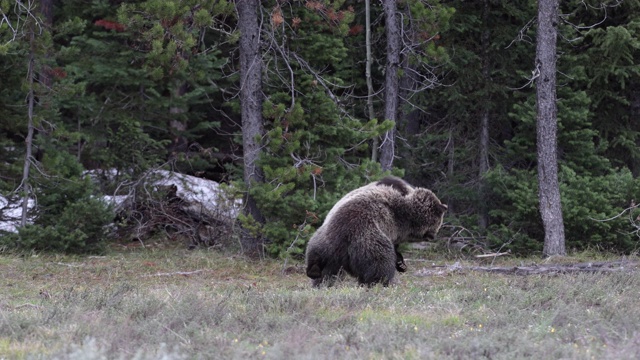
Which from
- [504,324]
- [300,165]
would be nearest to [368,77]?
[300,165]

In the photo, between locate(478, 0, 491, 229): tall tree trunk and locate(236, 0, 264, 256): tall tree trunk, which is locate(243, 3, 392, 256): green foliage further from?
locate(478, 0, 491, 229): tall tree trunk

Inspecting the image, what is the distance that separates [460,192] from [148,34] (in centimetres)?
959

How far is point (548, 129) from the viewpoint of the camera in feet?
61.4

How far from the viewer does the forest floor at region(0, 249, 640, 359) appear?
746cm

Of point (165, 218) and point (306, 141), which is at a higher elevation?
point (306, 141)

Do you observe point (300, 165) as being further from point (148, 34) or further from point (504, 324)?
point (504, 324)

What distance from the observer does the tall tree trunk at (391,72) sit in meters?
20.2

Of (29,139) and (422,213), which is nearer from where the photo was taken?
(422,213)

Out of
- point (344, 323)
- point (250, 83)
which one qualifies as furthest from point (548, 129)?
point (344, 323)

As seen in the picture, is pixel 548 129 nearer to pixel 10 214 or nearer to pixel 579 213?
pixel 579 213

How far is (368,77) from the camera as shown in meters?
21.1

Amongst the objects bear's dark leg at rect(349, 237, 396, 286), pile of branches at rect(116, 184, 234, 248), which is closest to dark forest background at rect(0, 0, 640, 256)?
pile of branches at rect(116, 184, 234, 248)

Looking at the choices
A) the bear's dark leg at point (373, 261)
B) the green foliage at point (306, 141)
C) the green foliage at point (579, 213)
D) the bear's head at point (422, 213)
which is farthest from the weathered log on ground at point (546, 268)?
the bear's dark leg at point (373, 261)

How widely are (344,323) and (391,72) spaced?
12.3 m
